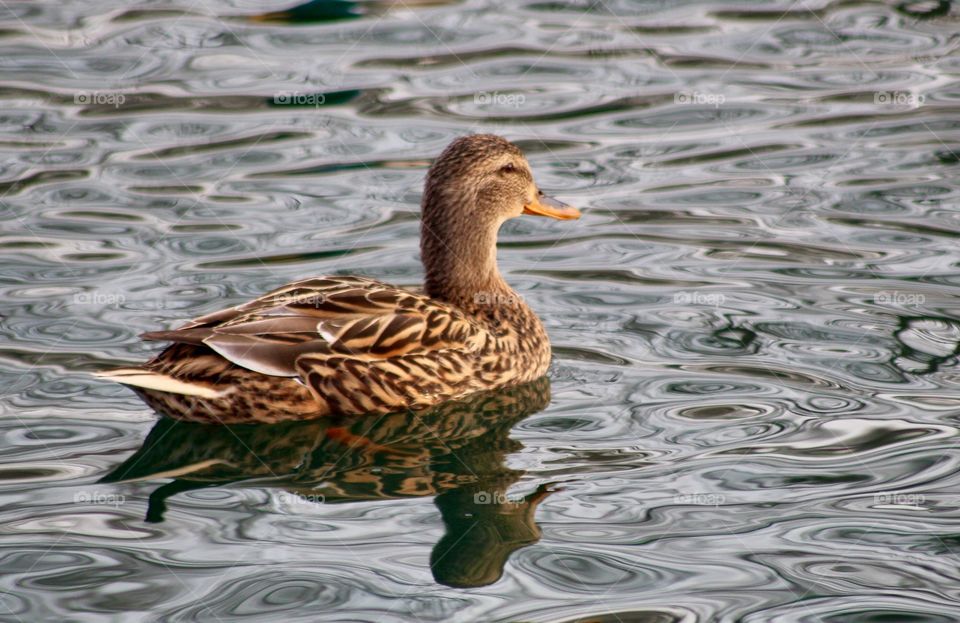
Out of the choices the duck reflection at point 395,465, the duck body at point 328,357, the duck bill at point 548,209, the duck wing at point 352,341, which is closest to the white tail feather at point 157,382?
the duck body at point 328,357

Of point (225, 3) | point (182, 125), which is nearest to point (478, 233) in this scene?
point (182, 125)

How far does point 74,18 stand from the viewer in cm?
1415

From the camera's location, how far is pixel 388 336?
8.03 meters

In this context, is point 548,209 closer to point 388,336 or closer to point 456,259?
point 456,259

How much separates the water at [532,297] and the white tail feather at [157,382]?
320 millimetres

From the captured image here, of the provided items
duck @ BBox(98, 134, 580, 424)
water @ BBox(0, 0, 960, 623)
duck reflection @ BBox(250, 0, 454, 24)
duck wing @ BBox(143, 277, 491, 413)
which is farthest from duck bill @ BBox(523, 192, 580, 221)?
duck reflection @ BBox(250, 0, 454, 24)

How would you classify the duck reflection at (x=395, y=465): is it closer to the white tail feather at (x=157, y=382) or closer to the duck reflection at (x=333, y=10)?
the white tail feather at (x=157, y=382)

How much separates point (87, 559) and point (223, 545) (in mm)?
600

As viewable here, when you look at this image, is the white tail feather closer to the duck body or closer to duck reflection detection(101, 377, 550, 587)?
the duck body

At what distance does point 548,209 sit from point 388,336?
1647 mm

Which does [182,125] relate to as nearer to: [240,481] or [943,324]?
[240,481]

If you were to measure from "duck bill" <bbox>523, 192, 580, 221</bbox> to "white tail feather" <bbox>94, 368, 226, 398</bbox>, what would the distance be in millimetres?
2502

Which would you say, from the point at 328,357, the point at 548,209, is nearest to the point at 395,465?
the point at 328,357

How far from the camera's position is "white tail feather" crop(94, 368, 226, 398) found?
7.22 meters
